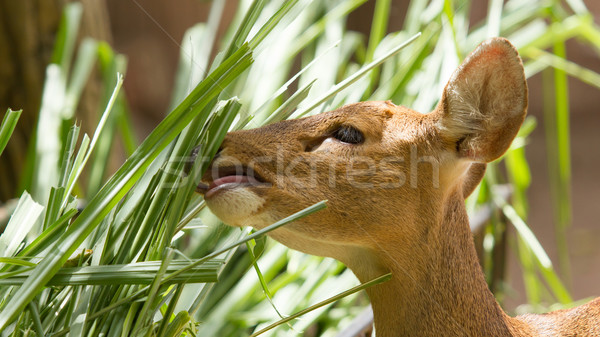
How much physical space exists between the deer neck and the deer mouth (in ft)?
0.79

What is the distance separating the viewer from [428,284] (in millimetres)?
1151

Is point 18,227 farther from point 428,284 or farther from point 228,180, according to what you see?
point 428,284

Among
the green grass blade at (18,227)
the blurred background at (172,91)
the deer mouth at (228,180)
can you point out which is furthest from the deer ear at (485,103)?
the blurred background at (172,91)

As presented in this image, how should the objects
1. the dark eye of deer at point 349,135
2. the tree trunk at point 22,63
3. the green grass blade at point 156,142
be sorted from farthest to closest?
1. the tree trunk at point 22,63
2. the dark eye of deer at point 349,135
3. the green grass blade at point 156,142

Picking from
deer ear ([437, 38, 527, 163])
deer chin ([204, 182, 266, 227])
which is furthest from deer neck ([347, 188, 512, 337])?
deer chin ([204, 182, 266, 227])

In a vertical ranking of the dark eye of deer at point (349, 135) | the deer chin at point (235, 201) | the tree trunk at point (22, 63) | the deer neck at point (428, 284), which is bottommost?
Result: the deer neck at point (428, 284)

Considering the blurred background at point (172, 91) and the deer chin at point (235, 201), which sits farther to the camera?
the blurred background at point (172, 91)

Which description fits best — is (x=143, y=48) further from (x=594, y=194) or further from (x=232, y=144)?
(x=232, y=144)

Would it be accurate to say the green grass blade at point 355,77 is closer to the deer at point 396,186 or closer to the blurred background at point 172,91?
the deer at point 396,186

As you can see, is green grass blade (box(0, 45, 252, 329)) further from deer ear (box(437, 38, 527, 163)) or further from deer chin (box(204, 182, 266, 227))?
deer ear (box(437, 38, 527, 163))

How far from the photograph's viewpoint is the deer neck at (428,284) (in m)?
1.14

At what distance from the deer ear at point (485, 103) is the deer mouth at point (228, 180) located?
0.33 m

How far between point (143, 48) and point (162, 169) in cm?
485

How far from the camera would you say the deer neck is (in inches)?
45.0
